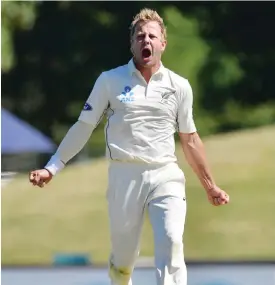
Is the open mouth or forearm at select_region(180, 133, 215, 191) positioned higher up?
the open mouth

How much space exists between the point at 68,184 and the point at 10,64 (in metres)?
0.95

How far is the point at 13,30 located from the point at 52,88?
497 mm

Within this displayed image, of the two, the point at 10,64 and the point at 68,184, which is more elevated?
the point at 10,64

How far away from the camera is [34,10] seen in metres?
5.55

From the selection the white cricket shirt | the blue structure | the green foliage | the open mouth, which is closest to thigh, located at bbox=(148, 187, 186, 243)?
the white cricket shirt

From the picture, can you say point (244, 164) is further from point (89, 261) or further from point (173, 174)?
point (173, 174)

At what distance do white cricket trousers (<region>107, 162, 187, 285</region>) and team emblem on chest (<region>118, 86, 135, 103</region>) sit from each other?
10.5 inches

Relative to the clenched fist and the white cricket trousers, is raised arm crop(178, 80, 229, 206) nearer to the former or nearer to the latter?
the clenched fist

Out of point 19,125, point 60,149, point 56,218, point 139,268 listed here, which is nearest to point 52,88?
point 19,125

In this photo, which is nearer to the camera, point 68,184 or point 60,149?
point 60,149

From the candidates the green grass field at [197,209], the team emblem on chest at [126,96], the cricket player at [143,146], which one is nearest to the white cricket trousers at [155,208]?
the cricket player at [143,146]

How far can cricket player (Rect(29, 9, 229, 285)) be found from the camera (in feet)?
10.9

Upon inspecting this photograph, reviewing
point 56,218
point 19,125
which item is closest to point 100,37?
point 19,125

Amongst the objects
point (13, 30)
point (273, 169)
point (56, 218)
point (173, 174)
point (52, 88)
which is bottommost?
point (173, 174)
